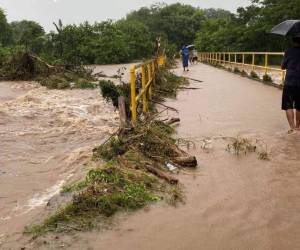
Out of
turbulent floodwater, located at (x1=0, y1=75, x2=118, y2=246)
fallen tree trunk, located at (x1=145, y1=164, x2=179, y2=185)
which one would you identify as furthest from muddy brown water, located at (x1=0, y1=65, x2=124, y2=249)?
Answer: fallen tree trunk, located at (x1=145, y1=164, x2=179, y2=185)

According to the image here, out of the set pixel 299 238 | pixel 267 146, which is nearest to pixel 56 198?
pixel 299 238

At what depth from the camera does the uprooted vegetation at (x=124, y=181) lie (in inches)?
170

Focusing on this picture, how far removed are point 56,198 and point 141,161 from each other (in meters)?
1.19

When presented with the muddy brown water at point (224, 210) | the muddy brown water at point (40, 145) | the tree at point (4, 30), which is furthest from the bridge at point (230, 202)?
the tree at point (4, 30)

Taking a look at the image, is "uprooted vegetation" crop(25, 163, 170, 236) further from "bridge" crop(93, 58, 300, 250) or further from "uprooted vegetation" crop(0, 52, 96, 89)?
"uprooted vegetation" crop(0, 52, 96, 89)

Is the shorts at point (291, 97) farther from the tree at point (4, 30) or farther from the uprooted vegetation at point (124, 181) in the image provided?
the tree at point (4, 30)

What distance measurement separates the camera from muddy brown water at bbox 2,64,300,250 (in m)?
3.91

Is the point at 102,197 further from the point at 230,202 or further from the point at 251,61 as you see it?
the point at 251,61

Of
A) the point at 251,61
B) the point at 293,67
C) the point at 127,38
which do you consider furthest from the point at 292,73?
the point at 127,38

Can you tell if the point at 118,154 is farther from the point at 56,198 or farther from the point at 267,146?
the point at 267,146

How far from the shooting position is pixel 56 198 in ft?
16.6

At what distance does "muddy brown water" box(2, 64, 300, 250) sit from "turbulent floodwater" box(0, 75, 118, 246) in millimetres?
1038

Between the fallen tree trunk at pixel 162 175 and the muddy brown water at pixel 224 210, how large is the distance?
15cm

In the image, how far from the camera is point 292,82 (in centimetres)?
740
